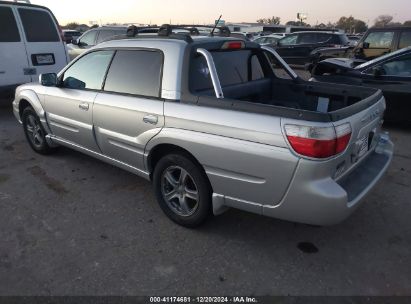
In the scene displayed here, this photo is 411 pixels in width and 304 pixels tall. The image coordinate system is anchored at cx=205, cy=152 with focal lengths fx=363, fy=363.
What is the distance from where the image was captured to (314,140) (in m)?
2.43

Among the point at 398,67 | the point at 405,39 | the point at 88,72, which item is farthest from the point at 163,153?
the point at 405,39

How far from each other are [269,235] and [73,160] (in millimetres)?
3063

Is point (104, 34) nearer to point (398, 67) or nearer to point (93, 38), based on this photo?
point (93, 38)

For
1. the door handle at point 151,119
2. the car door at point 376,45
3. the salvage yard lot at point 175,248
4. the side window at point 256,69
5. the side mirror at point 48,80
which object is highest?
the side window at point 256,69

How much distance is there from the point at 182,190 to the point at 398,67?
16.2ft

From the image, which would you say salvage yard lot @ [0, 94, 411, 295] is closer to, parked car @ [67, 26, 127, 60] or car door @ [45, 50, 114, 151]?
car door @ [45, 50, 114, 151]

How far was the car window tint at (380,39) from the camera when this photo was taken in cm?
972

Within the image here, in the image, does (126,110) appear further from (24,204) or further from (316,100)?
(316,100)

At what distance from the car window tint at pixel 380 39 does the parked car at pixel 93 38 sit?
7292 mm

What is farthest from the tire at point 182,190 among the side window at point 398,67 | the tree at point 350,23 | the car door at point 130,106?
the tree at point 350,23

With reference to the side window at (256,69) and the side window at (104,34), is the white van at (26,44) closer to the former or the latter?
the side window at (104,34)

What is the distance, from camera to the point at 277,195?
2664mm

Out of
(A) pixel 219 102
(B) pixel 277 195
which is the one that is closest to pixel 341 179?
(B) pixel 277 195

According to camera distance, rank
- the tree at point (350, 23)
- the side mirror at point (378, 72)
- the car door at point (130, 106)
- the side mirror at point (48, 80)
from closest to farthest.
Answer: the car door at point (130, 106)
the side mirror at point (48, 80)
the side mirror at point (378, 72)
the tree at point (350, 23)
